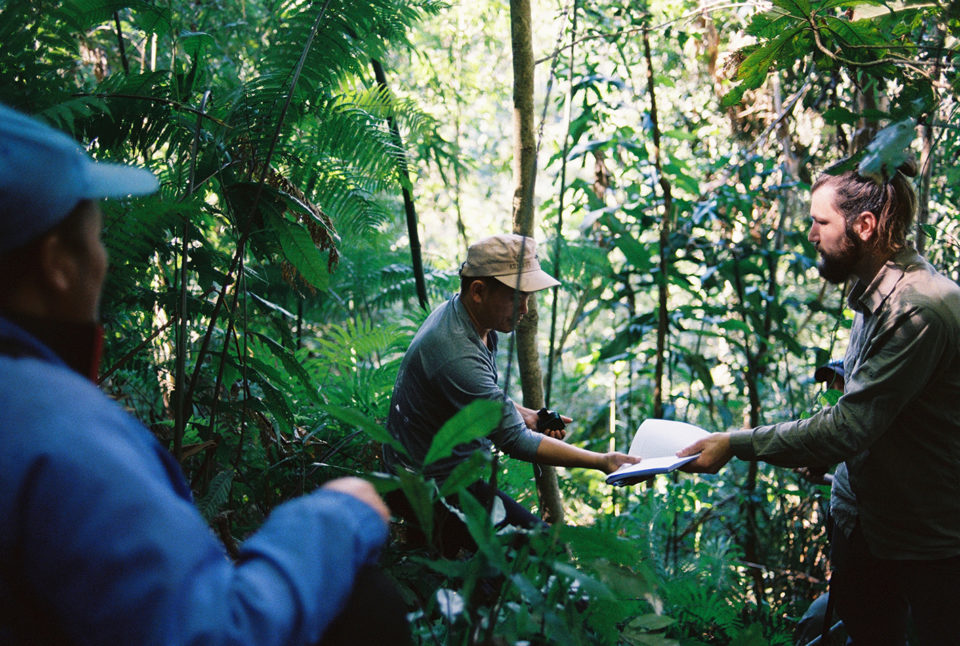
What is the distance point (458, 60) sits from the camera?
289 inches

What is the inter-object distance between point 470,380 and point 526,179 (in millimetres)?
1268

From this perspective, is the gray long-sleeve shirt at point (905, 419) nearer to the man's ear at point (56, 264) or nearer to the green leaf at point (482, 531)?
the green leaf at point (482, 531)

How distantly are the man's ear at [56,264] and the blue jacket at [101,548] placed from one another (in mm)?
73

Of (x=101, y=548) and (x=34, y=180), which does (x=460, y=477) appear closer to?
(x=101, y=548)

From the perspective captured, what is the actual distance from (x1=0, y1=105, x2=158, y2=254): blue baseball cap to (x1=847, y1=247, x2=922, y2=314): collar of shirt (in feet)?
7.51

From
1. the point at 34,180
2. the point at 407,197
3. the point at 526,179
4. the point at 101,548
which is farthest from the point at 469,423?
the point at 407,197

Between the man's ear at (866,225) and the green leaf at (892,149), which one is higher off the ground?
the green leaf at (892,149)

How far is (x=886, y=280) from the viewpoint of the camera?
7.55ft

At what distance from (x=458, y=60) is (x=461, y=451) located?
225 inches

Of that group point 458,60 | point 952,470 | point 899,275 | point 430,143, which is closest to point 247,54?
point 430,143

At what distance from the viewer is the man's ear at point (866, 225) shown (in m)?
2.34

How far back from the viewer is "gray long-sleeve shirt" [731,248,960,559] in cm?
213

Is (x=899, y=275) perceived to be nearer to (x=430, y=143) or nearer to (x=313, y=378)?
(x=313, y=378)

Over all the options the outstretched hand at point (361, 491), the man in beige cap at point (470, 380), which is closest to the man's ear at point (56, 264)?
the outstretched hand at point (361, 491)
